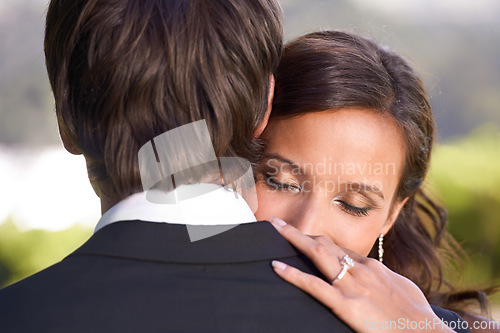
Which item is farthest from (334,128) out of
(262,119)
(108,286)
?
(108,286)

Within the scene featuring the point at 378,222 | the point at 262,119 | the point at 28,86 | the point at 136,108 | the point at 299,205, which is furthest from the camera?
the point at 28,86

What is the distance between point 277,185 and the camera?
95.6 inches

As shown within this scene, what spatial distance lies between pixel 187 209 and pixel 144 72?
0.35 metres

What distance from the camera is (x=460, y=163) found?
6.79m

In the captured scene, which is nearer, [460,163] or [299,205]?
[299,205]

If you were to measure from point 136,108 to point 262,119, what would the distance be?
17.8 inches

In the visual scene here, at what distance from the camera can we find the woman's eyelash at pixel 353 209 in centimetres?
249

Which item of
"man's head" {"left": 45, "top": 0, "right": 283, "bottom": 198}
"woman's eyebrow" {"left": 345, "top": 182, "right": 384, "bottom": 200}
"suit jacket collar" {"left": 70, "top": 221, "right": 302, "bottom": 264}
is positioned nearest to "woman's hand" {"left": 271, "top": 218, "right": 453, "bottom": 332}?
"suit jacket collar" {"left": 70, "top": 221, "right": 302, "bottom": 264}

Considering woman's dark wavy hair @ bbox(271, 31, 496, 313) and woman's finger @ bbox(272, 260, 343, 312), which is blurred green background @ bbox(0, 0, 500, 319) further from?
woman's finger @ bbox(272, 260, 343, 312)

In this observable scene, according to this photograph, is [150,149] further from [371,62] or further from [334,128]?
[371,62]

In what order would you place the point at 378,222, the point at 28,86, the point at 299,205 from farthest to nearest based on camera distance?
the point at 28,86
the point at 378,222
the point at 299,205

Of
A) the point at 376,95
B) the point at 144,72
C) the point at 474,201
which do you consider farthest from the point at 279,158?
the point at 474,201

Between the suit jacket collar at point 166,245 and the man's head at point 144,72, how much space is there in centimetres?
12

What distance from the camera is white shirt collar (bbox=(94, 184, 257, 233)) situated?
1.32 meters
